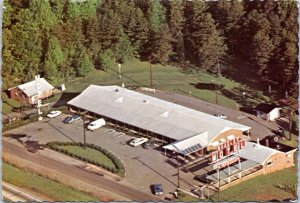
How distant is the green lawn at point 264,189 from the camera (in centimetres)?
3588

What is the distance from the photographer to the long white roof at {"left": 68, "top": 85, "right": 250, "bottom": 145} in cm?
4294

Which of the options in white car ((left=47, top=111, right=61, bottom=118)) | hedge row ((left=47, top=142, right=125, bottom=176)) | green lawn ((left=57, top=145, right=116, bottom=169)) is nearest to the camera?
hedge row ((left=47, top=142, right=125, bottom=176))

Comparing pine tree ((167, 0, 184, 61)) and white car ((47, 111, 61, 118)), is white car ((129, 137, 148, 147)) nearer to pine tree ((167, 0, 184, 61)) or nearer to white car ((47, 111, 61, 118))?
white car ((47, 111, 61, 118))

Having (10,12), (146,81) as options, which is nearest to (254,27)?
(146,81)

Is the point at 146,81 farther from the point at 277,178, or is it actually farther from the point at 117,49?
the point at 277,178

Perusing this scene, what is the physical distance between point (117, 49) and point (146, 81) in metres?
5.00

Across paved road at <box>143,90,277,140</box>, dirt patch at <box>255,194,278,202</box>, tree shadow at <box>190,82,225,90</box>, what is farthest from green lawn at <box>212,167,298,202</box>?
tree shadow at <box>190,82,225,90</box>

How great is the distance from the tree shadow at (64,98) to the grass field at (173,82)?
0.71 metres

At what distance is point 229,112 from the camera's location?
4881 centimetres

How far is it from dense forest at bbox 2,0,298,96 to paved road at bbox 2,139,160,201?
12.1 m

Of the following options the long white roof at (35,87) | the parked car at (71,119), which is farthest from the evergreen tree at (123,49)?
the parked car at (71,119)

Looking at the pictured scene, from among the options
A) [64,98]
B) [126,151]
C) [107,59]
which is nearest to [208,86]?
[107,59]

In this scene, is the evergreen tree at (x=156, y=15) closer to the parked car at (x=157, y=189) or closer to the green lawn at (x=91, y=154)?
the green lawn at (x=91, y=154)

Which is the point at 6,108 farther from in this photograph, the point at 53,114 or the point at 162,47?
the point at 162,47
